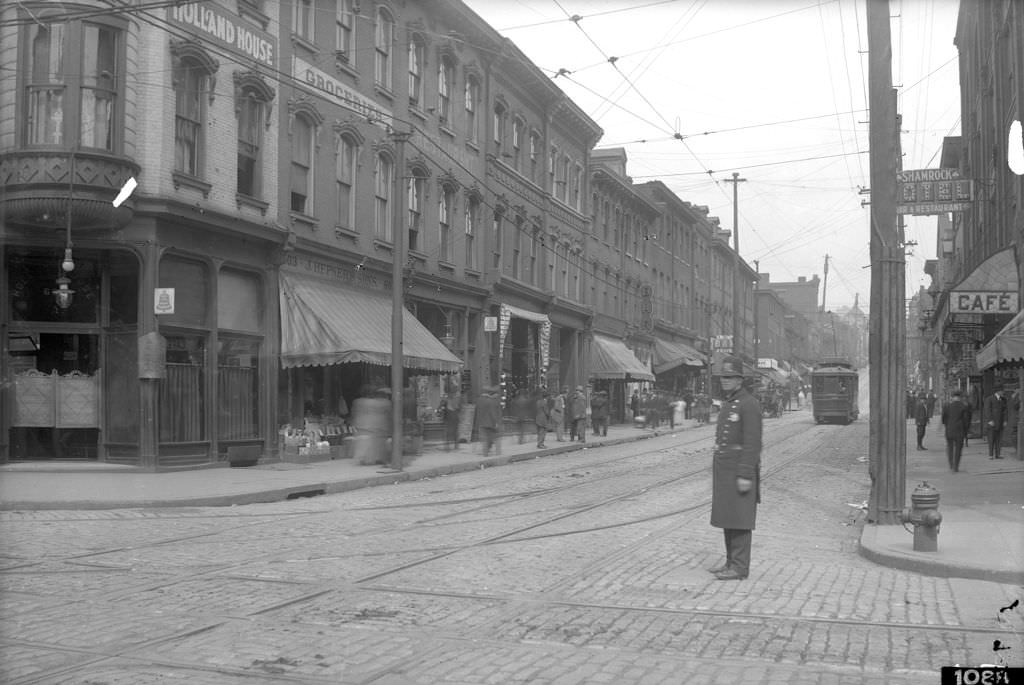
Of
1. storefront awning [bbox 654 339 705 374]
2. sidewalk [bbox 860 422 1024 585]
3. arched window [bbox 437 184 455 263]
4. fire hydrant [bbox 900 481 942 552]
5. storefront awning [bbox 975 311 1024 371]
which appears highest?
arched window [bbox 437 184 455 263]

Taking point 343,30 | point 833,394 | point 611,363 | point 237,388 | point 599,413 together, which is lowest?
point 599,413

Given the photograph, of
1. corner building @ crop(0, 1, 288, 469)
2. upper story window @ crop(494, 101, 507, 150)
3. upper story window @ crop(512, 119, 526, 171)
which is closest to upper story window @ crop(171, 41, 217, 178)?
corner building @ crop(0, 1, 288, 469)

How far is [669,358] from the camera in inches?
2232

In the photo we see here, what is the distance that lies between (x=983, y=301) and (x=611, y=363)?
22.5 metres

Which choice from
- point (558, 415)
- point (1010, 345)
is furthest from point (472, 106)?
point (1010, 345)

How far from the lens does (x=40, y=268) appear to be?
60.5ft

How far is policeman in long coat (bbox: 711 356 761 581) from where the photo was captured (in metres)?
8.86

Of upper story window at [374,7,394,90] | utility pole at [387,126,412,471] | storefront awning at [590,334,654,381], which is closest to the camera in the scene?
utility pole at [387,126,412,471]

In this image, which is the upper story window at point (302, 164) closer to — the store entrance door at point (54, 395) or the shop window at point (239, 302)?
the shop window at point (239, 302)

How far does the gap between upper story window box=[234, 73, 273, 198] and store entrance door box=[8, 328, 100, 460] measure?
181 inches

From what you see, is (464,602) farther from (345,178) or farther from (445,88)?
(445,88)

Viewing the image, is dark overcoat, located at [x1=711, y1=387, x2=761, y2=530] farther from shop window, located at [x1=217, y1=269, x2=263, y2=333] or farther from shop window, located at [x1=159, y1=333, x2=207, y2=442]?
shop window, located at [x1=217, y1=269, x2=263, y2=333]

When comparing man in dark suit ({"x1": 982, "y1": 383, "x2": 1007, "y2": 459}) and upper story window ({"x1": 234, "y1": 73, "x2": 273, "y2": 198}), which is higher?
upper story window ({"x1": 234, "y1": 73, "x2": 273, "y2": 198})

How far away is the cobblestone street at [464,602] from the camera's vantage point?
6230 mm
